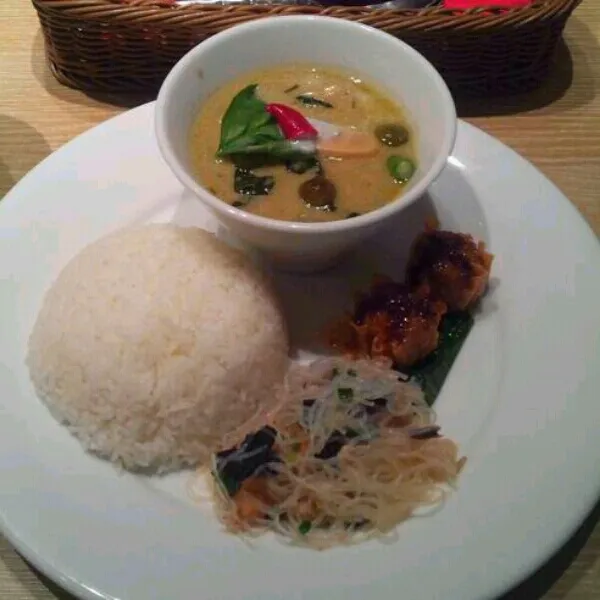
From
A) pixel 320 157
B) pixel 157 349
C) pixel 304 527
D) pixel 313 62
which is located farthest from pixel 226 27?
pixel 304 527

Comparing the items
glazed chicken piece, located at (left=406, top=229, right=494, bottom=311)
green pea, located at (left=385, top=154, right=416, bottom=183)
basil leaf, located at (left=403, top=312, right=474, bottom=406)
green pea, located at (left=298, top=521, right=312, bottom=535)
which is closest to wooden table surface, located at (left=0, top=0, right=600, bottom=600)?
glazed chicken piece, located at (left=406, top=229, right=494, bottom=311)

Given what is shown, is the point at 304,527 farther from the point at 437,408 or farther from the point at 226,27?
the point at 226,27

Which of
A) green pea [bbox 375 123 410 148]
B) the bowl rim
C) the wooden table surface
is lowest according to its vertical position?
the wooden table surface

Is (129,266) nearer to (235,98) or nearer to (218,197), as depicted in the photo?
(218,197)

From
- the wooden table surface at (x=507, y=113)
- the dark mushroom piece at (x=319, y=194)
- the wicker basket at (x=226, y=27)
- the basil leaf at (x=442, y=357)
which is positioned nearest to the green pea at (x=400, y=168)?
the dark mushroom piece at (x=319, y=194)

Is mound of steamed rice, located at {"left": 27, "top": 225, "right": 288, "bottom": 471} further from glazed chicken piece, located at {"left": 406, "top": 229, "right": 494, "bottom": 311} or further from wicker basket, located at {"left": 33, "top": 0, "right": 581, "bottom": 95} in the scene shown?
wicker basket, located at {"left": 33, "top": 0, "right": 581, "bottom": 95}

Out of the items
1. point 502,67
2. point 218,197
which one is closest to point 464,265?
point 218,197

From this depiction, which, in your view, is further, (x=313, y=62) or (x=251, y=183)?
(x=313, y=62)
